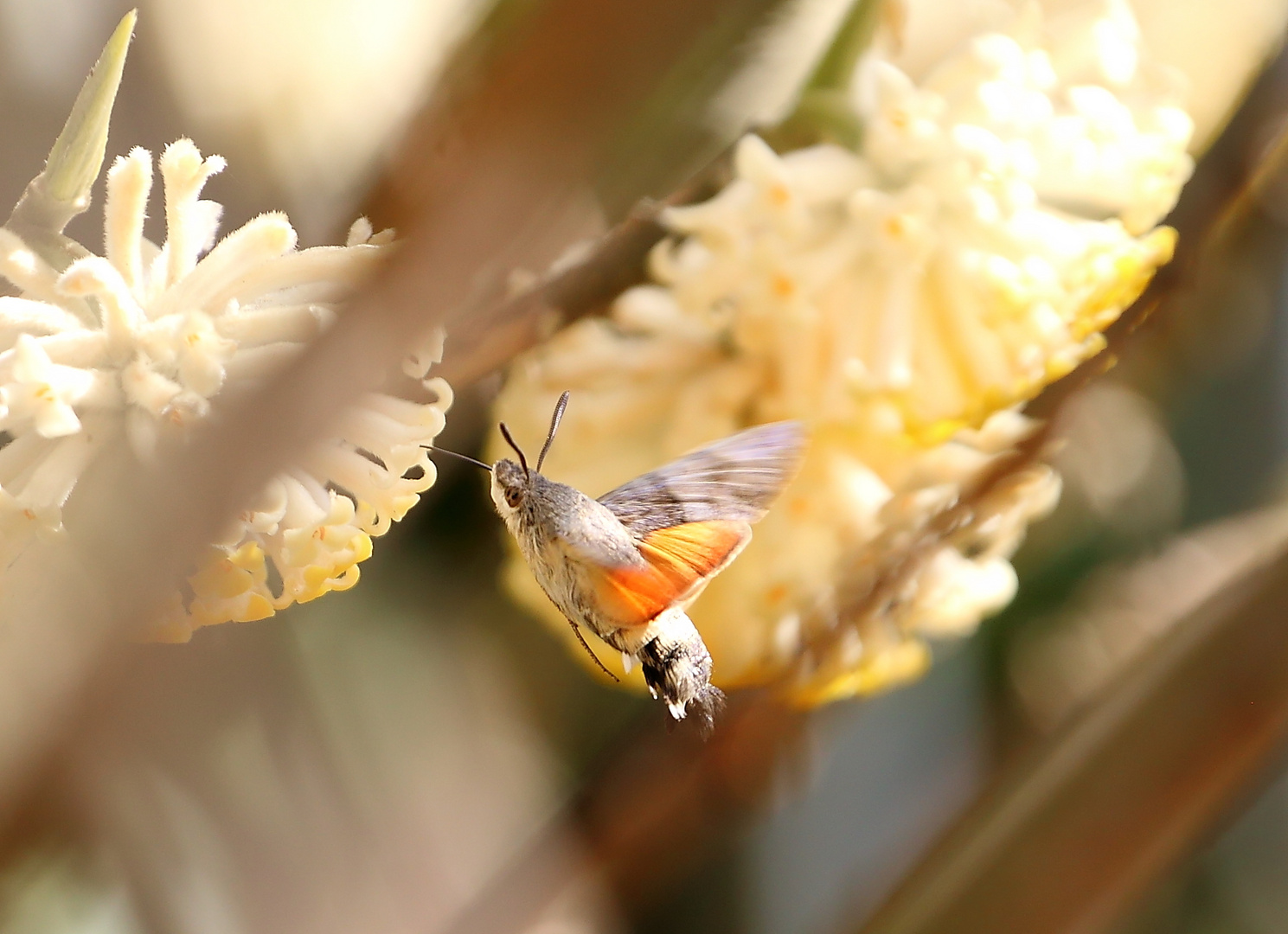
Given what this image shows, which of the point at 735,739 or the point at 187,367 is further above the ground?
the point at 187,367

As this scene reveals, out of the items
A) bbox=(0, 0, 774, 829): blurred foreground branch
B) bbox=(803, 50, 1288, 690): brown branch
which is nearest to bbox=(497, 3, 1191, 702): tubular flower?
bbox=(803, 50, 1288, 690): brown branch

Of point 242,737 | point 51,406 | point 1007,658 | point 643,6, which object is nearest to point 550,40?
point 643,6

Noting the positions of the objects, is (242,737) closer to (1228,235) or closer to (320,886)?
(320,886)

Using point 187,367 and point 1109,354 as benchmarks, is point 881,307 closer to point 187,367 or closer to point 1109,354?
point 1109,354

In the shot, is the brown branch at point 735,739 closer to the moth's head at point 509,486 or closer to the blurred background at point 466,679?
the blurred background at point 466,679

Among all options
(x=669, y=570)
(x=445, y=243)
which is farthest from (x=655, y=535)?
(x=445, y=243)

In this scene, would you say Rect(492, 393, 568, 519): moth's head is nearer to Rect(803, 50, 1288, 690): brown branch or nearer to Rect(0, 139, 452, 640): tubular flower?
Rect(0, 139, 452, 640): tubular flower
